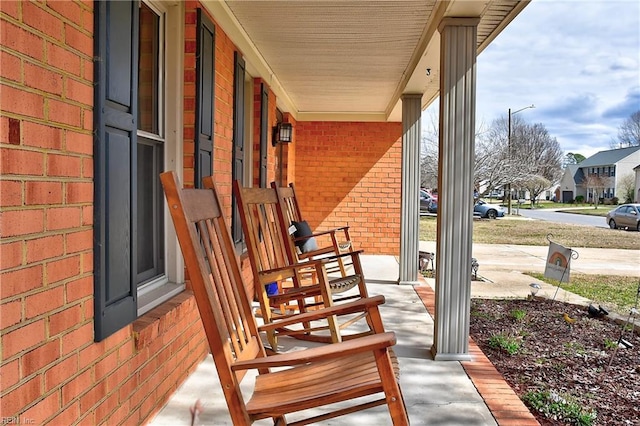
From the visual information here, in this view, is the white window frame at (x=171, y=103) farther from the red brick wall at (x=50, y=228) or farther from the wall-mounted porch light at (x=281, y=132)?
the wall-mounted porch light at (x=281, y=132)

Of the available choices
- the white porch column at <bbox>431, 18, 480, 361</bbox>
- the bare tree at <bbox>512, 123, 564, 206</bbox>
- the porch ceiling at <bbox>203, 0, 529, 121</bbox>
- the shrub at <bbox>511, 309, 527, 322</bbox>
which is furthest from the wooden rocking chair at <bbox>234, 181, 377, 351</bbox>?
the bare tree at <bbox>512, 123, 564, 206</bbox>

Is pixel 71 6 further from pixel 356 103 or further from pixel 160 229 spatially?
pixel 356 103

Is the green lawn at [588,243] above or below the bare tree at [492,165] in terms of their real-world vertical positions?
below

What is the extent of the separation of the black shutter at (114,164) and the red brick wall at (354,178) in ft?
20.7

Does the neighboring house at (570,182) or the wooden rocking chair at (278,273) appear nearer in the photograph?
the wooden rocking chair at (278,273)

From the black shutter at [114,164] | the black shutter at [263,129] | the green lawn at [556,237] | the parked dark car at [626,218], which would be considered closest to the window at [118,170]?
the black shutter at [114,164]

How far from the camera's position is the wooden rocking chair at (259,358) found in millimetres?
1453

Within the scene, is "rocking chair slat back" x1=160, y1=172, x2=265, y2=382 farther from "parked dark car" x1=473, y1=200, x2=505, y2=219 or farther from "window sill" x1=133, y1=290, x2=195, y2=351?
"parked dark car" x1=473, y1=200, x2=505, y2=219

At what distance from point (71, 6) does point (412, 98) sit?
15.1ft

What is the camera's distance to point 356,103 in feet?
23.5

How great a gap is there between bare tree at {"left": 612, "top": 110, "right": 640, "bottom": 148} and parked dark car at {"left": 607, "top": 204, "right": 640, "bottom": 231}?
14763mm

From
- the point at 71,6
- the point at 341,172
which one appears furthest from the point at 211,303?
the point at 341,172

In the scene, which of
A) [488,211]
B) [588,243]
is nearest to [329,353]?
[588,243]

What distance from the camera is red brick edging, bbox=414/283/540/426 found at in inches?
96.7
